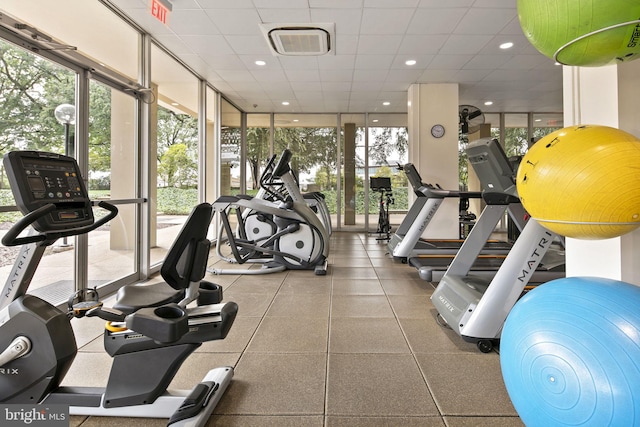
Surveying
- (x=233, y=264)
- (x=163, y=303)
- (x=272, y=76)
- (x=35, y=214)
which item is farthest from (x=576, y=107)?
(x=272, y=76)

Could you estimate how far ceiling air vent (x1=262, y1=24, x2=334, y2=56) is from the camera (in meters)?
4.34

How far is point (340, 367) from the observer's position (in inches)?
84.8

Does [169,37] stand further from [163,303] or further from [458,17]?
[163,303]

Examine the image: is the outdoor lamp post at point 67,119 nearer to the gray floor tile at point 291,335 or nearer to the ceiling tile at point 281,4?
the ceiling tile at point 281,4

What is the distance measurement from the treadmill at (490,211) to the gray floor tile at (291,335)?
1306mm

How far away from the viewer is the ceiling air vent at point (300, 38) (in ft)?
14.2

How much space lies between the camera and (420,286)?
405 cm

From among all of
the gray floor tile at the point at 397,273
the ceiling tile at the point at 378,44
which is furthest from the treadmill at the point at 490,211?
the ceiling tile at the point at 378,44

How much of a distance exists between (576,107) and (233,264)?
4.60 m

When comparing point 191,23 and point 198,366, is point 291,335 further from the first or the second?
point 191,23

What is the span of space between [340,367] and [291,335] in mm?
598

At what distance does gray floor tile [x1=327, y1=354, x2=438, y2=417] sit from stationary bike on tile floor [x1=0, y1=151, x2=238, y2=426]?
25.2 inches

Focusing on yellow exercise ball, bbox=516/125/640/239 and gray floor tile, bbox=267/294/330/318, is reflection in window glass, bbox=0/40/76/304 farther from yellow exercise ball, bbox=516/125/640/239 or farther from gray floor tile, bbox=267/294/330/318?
yellow exercise ball, bbox=516/125/640/239

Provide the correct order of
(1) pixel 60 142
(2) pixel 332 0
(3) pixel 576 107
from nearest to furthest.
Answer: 1. (3) pixel 576 107
2. (1) pixel 60 142
3. (2) pixel 332 0
